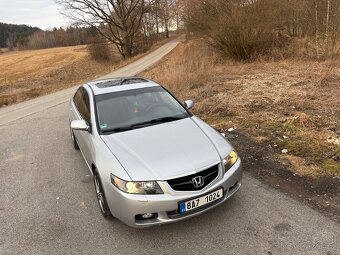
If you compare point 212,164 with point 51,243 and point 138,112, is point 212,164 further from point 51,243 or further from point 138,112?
point 51,243

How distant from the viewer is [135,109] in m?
4.86

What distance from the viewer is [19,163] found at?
248 inches

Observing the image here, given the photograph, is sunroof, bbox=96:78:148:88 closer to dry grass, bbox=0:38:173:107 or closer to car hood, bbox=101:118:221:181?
car hood, bbox=101:118:221:181

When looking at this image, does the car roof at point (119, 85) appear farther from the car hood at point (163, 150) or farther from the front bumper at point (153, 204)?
the front bumper at point (153, 204)

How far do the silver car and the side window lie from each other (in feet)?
0.19

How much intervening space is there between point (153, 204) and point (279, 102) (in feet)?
20.6

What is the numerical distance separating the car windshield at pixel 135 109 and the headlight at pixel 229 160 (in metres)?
1.13

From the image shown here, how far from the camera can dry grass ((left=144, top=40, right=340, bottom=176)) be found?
223 inches

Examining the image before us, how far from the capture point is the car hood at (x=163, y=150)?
349cm

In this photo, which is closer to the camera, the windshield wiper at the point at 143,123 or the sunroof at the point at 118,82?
the windshield wiper at the point at 143,123

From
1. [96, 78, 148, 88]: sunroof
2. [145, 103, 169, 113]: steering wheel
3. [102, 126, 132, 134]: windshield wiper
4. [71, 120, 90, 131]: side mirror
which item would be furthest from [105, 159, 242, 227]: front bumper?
[96, 78, 148, 88]: sunroof

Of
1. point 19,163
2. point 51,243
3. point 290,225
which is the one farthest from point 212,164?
point 19,163

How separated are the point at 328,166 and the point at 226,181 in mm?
2135

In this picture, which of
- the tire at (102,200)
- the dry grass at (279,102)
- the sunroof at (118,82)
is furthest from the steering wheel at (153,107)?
the dry grass at (279,102)
